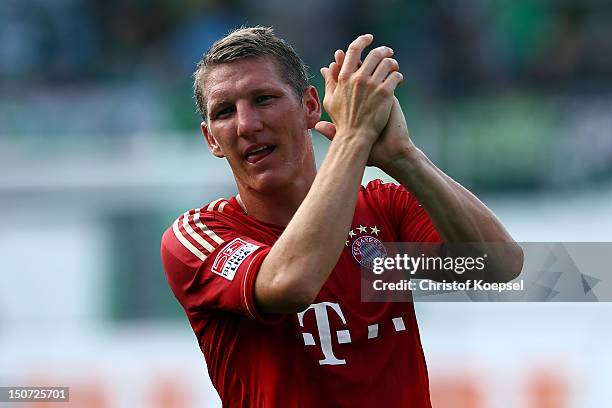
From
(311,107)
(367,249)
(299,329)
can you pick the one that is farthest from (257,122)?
(299,329)

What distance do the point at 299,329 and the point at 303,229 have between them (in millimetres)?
526

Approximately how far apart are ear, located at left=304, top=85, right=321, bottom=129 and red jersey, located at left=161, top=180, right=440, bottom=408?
1.37ft

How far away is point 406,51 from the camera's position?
12.4 m

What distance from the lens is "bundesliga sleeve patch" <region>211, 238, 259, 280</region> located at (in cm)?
377

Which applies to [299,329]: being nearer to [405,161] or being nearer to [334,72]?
[405,161]

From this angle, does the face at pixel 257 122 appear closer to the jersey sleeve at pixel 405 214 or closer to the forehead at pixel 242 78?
the forehead at pixel 242 78

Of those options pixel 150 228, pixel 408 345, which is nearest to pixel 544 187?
pixel 150 228

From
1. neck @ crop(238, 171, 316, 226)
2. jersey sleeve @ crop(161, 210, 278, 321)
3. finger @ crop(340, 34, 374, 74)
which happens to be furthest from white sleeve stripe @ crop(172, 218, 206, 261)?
finger @ crop(340, 34, 374, 74)

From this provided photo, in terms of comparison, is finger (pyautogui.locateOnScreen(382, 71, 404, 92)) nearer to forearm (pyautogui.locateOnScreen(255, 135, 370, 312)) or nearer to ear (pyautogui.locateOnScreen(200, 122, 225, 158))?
forearm (pyautogui.locateOnScreen(255, 135, 370, 312))

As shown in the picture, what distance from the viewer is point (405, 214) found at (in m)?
4.13

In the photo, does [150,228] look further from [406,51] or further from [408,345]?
[408,345]

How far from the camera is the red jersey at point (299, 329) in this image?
3.84m

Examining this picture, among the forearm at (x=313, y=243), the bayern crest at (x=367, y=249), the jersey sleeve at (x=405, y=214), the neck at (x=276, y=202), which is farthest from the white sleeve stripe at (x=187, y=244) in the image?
the jersey sleeve at (x=405, y=214)

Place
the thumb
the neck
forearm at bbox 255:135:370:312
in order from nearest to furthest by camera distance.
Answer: forearm at bbox 255:135:370:312 → the thumb → the neck
